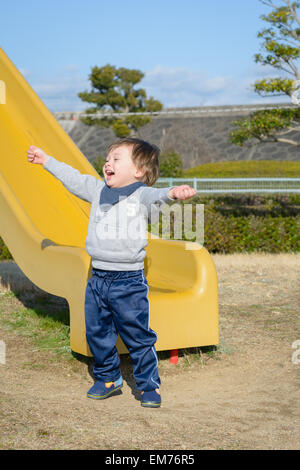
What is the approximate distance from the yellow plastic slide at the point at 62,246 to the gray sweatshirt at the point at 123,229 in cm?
37

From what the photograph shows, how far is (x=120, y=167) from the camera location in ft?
9.46

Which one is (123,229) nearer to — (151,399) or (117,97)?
(151,399)

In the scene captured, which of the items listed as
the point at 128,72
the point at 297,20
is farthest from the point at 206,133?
the point at 297,20

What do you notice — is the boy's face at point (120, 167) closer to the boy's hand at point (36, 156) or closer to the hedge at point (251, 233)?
the boy's hand at point (36, 156)

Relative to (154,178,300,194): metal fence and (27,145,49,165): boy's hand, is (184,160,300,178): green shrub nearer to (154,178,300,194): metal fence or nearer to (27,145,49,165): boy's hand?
(154,178,300,194): metal fence

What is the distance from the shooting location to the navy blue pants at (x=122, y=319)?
9.16 feet

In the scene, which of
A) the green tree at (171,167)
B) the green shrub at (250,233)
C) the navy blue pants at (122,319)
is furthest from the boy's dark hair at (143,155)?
the green tree at (171,167)

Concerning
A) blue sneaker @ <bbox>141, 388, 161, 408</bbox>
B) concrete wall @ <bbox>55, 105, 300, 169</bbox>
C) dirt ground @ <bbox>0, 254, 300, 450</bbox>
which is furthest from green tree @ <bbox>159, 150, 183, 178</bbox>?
blue sneaker @ <bbox>141, 388, 161, 408</bbox>

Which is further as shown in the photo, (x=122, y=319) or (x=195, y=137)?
(x=195, y=137)

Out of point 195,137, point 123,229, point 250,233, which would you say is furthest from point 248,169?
point 123,229

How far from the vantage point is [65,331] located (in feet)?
13.9

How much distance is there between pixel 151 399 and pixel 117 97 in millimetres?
18714

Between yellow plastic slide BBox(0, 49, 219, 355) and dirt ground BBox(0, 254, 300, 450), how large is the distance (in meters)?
0.25

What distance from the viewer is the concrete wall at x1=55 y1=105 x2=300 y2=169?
62.3 ft
